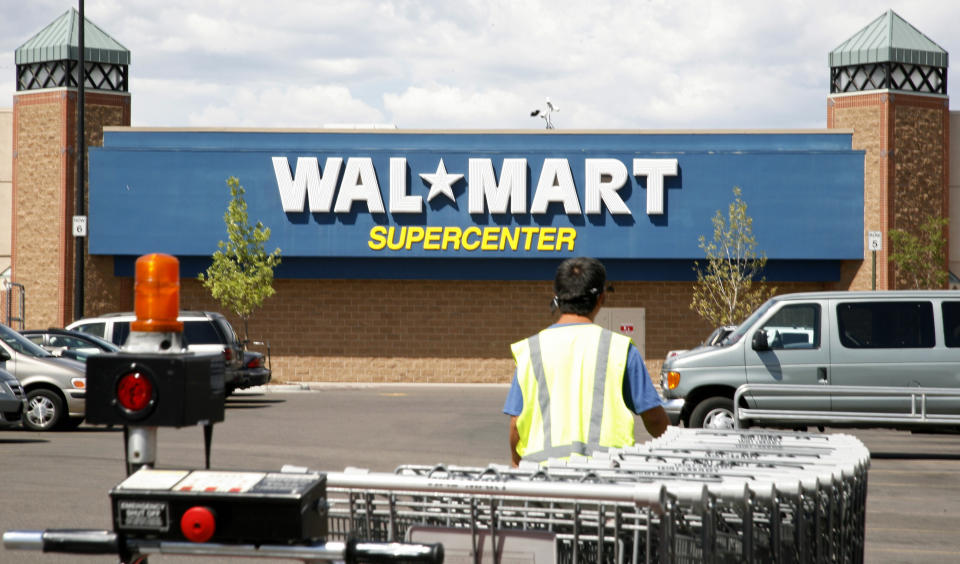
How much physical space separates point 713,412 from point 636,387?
11.7 m

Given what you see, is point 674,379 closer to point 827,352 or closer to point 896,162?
point 827,352

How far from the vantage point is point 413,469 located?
3609 millimetres

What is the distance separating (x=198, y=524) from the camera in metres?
2.73

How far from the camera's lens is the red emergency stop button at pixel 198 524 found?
107 inches

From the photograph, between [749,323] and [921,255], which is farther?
[921,255]

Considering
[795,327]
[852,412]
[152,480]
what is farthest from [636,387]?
[795,327]

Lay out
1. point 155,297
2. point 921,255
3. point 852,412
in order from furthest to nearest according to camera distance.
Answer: point 921,255 < point 852,412 < point 155,297

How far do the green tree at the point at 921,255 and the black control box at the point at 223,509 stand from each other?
113ft

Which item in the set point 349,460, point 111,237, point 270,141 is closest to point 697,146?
point 270,141

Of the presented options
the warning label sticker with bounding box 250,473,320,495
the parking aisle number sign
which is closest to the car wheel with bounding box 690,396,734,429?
the warning label sticker with bounding box 250,473,320,495

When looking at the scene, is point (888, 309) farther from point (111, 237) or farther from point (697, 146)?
point (111, 237)

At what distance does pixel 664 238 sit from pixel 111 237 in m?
15.9

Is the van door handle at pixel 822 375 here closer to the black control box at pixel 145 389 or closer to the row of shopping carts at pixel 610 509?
the row of shopping carts at pixel 610 509

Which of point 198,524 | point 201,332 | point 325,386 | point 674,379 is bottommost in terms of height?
point 325,386
